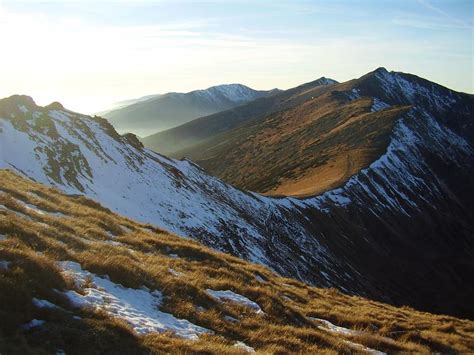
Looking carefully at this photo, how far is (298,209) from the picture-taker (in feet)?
230

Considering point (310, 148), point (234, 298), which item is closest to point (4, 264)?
point (234, 298)

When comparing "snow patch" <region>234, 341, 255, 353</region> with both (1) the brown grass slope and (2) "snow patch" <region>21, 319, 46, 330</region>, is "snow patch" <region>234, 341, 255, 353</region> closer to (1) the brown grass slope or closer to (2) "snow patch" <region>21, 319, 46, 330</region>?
(2) "snow patch" <region>21, 319, 46, 330</region>

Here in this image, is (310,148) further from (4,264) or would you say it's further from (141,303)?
(4,264)

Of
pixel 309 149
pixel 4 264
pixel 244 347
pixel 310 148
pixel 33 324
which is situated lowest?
pixel 244 347

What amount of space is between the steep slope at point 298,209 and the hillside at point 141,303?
25074 millimetres

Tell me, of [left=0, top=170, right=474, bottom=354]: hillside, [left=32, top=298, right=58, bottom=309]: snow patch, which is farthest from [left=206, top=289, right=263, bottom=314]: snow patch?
[left=32, top=298, right=58, bottom=309]: snow patch

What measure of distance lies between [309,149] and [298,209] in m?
58.8

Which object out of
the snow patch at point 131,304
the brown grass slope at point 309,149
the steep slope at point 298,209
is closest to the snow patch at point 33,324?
the snow patch at point 131,304

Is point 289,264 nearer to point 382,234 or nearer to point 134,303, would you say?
point 382,234

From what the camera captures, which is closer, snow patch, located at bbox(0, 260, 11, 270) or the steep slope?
snow patch, located at bbox(0, 260, 11, 270)

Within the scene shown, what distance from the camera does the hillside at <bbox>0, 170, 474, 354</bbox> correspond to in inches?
364

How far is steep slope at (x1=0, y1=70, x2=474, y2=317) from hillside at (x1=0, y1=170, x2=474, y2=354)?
25.1 meters

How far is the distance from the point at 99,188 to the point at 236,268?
29547 mm

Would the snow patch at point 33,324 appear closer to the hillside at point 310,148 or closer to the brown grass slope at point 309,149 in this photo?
the hillside at point 310,148
